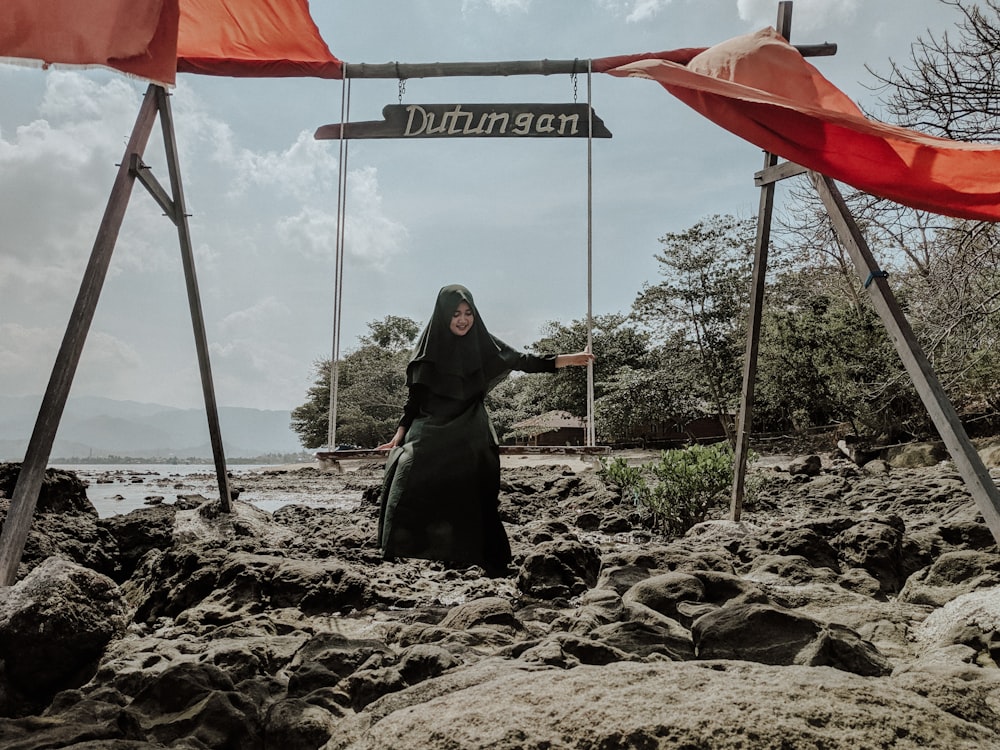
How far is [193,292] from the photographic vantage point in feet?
17.4

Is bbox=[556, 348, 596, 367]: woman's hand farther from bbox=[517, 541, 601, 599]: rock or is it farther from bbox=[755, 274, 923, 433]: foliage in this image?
bbox=[755, 274, 923, 433]: foliage

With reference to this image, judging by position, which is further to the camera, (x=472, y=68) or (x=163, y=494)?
(x=163, y=494)

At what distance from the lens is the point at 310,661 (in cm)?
297

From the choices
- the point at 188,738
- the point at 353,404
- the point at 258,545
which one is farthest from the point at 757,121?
the point at 353,404

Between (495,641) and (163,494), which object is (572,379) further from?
(495,641)

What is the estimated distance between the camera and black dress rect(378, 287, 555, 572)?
13.3 feet

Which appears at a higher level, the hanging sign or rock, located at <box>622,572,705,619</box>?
the hanging sign

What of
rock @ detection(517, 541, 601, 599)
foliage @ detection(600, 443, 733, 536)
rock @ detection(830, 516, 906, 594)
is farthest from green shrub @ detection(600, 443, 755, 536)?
rock @ detection(517, 541, 601, 599)

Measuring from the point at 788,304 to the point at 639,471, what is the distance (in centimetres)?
1416

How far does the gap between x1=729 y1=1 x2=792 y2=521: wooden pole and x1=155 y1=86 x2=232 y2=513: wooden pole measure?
14.3ft

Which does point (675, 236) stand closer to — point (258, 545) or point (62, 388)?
point (258, 545)

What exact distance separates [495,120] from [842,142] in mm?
2145

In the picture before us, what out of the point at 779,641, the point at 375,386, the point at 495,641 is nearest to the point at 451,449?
the point at 495,641

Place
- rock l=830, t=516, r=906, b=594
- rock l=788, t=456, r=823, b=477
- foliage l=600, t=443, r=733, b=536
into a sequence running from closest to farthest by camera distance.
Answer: rock l=830, t=516, r=906, b=594 → foliage l=600, t=443, r=733, b=536 → rock l=788, t=456, r=823, b=477
